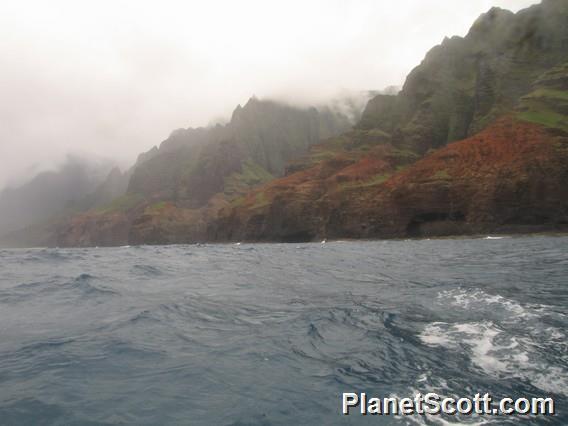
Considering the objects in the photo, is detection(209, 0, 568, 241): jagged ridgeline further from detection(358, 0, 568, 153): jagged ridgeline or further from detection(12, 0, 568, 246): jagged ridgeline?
detection(358, 0, 568, 153): jagged ridgeline

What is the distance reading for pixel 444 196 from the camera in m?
98.4

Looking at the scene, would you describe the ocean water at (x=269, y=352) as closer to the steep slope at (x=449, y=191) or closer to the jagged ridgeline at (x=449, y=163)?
the steep slope at (x=449, y=191)

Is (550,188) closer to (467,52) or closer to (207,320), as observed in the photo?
(207,320)

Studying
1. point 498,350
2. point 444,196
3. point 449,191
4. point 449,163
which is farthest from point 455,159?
point 498,350

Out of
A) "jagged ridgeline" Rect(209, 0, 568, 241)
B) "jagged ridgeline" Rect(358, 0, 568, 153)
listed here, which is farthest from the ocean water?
"jagged ridgeline" Rect(358, 0, 568, 153)

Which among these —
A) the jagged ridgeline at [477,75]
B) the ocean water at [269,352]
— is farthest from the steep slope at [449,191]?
the ocean water at [269,352]

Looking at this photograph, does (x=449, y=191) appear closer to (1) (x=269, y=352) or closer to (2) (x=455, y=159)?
(2) (x=455, y=159)

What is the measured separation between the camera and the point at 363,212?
11300cm

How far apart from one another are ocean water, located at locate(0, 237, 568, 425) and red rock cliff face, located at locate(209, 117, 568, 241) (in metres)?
78.9

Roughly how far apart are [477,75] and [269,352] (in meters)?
184

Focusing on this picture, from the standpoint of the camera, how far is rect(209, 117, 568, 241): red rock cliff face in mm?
86625

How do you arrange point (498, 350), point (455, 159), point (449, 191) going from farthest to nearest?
point (455, 159), point (449, 191), point (498, 350)

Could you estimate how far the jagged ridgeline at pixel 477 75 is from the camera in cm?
14625

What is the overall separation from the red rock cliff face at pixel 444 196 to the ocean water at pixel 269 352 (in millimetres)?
78923
